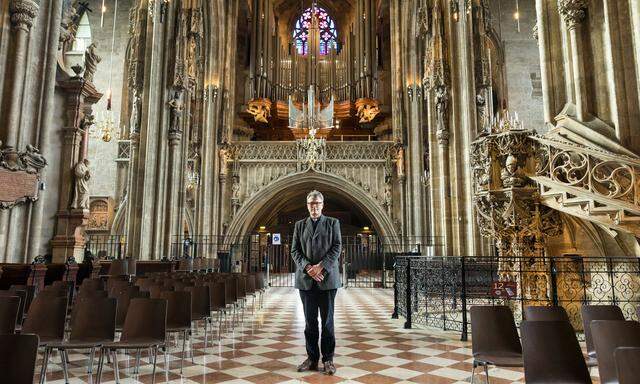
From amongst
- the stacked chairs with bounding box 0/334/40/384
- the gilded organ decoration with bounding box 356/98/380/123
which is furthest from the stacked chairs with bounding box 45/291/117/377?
the gilded organ decoration with bounding box 356/98/380/123

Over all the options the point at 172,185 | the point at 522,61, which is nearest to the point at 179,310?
the point at 172,185

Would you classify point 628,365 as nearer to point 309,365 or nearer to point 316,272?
point 316,272

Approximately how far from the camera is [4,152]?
750cm

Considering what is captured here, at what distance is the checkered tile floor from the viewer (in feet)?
13.6

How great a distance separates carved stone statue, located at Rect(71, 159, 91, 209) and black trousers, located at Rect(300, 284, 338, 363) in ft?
25.8

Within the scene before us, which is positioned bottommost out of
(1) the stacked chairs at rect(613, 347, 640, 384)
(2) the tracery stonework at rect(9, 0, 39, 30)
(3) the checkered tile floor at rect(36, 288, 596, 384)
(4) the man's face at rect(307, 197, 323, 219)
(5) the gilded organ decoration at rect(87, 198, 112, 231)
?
(3) the checkered tile floor at rect(36, 288, 596, 384)

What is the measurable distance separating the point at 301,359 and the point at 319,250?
4.40 ft

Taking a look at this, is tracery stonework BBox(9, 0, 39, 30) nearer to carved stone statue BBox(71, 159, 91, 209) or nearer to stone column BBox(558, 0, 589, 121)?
carved stone statue BBox(71, 159, 91, 209)

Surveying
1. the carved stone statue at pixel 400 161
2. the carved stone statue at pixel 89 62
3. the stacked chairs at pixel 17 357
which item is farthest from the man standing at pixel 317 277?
the carved stone statue at pixel 400 161

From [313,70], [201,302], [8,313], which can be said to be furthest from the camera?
[313,70]

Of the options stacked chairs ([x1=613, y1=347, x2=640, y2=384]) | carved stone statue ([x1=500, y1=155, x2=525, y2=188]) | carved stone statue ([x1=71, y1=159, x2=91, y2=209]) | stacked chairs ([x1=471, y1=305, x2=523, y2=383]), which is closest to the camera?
stacked chairs ([x1=613, y1=347, x2=640, y2=384])

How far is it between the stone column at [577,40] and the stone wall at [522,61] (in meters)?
14.3

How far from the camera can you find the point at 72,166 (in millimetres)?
10547

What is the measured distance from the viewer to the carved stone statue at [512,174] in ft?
22.1
